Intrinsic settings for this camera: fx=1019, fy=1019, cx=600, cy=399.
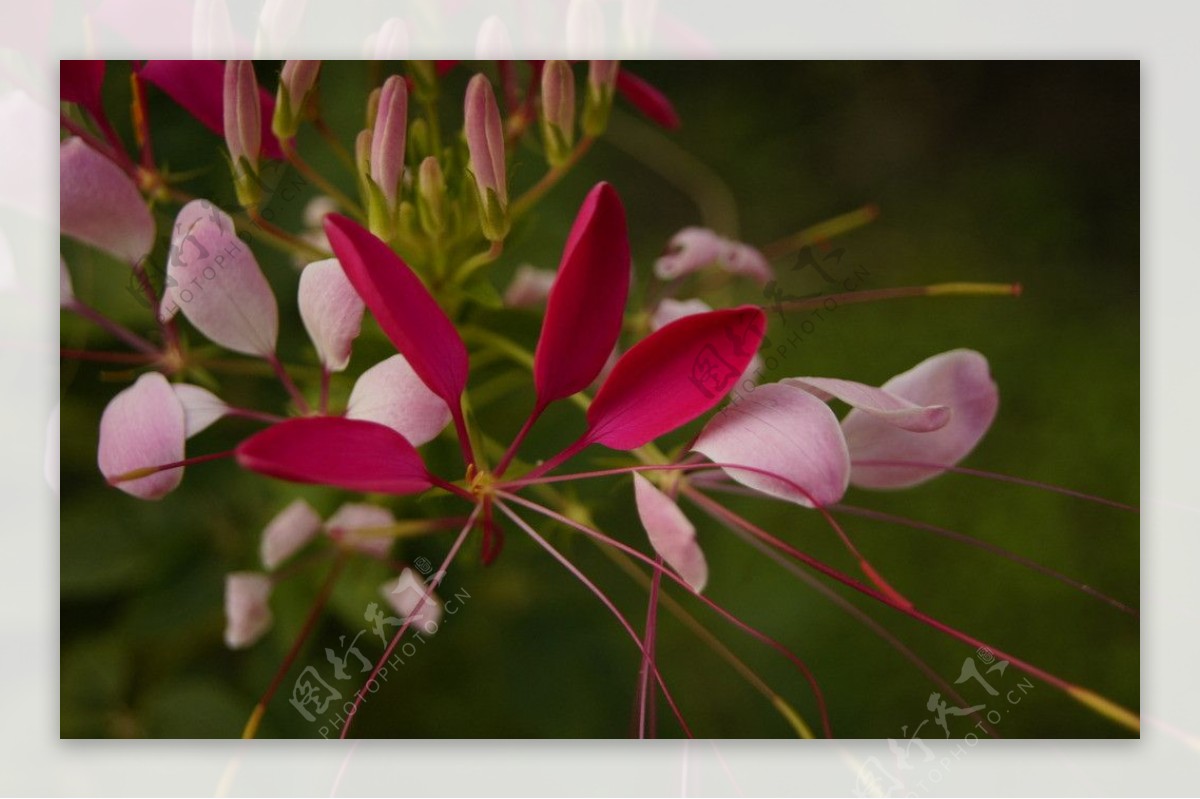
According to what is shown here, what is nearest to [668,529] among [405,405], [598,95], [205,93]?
[405,405]

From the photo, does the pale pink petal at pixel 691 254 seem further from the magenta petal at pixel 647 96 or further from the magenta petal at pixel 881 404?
the magenta petal at pixel 881 404

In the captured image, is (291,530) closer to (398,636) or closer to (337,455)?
(398,636)

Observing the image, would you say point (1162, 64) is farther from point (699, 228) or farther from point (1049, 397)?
point (699, 228)

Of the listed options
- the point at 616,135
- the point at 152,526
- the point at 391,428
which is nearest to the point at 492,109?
the point at 391,428

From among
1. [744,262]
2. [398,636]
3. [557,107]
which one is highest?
[557,107]

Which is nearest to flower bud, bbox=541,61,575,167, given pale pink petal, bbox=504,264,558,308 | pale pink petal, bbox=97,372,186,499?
pale pink petal, bbox=504,264,558,308

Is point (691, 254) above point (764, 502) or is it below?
above
